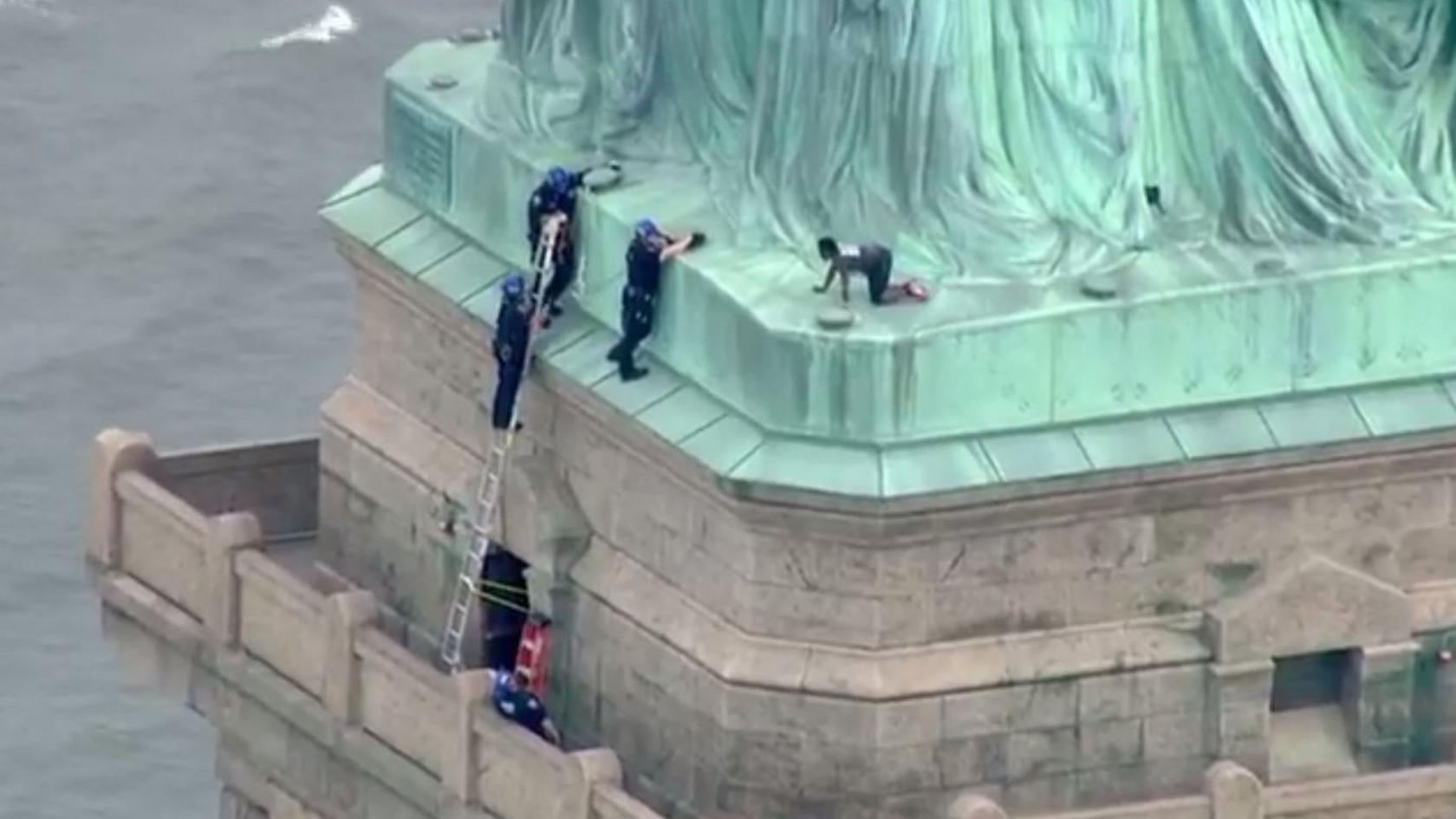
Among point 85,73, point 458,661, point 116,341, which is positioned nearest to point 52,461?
point 116,341

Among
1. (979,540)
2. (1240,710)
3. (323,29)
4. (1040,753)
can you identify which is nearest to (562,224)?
(979,540)

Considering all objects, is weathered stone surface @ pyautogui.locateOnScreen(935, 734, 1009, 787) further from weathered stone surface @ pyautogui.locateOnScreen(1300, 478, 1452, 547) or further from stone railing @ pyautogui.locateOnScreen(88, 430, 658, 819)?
weathered stone surface @ pyautogui.locateOnScreen(1300, 478, 1452, 547)

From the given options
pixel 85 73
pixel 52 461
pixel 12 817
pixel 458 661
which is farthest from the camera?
pixel 85 73

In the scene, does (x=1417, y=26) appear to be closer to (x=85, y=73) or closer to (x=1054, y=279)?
(x=1054, y=279)

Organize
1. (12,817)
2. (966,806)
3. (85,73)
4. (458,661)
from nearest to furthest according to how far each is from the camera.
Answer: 1. (966,806)
2. (458,661)
3. (12,817)
4. (85,73)

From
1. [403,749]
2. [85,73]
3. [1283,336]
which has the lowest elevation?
[85,73]

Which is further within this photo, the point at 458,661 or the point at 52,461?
the point at 52,461

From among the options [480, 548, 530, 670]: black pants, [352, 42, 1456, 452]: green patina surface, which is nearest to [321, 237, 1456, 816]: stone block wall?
[352, 42, 1456, 452]: green patina surface

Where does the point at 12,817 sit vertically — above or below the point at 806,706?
below
